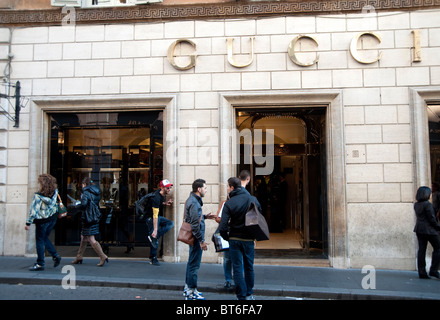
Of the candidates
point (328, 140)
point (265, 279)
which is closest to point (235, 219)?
point (265, 279)

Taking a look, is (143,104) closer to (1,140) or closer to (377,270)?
(1,140)

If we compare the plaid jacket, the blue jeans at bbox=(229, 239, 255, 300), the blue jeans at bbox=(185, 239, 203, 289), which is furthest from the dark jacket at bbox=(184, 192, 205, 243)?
the plaid jacket

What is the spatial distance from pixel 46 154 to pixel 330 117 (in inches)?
269

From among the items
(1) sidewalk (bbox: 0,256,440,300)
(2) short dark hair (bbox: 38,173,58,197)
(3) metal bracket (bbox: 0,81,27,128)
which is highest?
(3) metal bracket (bbox: 0,81,27,128)

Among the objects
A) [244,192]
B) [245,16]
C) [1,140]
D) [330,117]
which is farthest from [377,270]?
[1,140]

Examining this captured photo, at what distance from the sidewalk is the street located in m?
0.15

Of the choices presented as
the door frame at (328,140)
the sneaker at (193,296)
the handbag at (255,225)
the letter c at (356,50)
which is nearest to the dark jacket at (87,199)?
the door frame at (328,140)

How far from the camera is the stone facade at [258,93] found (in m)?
8.25

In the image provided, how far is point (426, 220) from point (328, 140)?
2.55 metres

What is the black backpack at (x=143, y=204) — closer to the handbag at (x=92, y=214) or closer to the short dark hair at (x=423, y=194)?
the handbag at (x=92, y=214)

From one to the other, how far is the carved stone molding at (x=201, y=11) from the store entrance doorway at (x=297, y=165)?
7.40 feet

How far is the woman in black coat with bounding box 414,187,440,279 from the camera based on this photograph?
285 inches

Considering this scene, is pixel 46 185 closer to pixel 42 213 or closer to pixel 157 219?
pixel 42 213

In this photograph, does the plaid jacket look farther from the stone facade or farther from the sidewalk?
the stone facade
